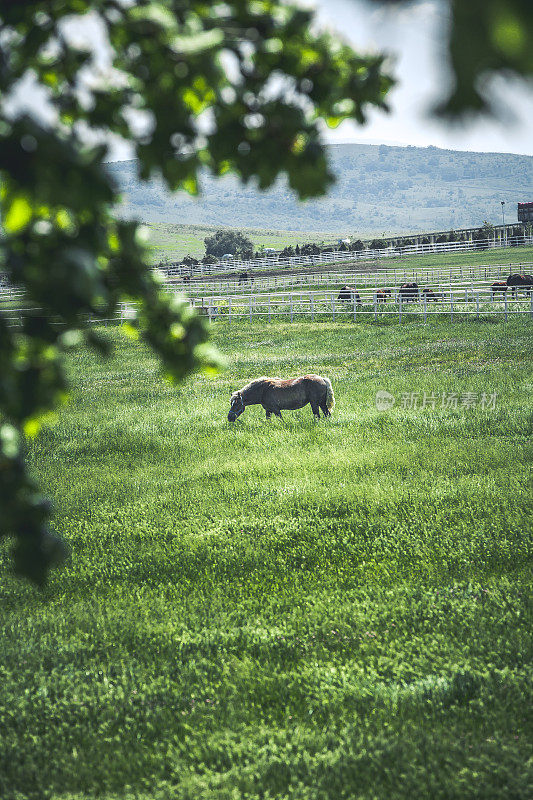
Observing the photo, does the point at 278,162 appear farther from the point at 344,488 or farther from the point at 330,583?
the point at 344,488

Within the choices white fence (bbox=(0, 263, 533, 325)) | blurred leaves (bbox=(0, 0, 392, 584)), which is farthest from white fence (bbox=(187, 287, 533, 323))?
blurred leaves (bbox=(0, 0, 392, 584))

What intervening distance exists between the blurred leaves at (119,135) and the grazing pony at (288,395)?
8.79m

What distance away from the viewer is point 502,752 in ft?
11.5

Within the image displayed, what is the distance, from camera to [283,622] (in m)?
4.96

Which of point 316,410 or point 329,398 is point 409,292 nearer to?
point 329,398

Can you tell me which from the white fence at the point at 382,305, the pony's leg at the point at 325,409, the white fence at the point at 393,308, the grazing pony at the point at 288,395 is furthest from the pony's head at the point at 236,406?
the white fence at the point at 393,308

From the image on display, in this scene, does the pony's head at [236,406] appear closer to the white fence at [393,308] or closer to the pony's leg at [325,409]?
the pony's leg at [325,409]

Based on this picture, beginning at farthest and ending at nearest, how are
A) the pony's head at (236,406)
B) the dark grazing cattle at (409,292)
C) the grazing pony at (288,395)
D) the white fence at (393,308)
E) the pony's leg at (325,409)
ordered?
the dark grazing cattle at (409,292)
the white fence at (393,308)
the pony's head at (236,406)
the pony's leg at (325,409)
the grazing pony at (288,395)

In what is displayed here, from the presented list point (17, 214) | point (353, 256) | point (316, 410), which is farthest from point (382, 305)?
point (353, 256)

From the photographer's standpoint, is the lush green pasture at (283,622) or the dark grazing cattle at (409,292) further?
the dark grazing cattle at (409,292)

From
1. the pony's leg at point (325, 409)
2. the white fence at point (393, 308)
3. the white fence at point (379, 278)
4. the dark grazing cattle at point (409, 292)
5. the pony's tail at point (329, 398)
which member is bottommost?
the pony's leg at point (325, 409)

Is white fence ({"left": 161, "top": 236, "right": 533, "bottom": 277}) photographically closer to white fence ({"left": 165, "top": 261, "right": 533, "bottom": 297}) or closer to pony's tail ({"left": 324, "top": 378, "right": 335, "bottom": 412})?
white fence ({"left": 165, "top": 261, "right": 533, "bottom": 297})

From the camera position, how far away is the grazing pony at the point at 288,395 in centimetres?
1092

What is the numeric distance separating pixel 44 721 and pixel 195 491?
4.13 metres
